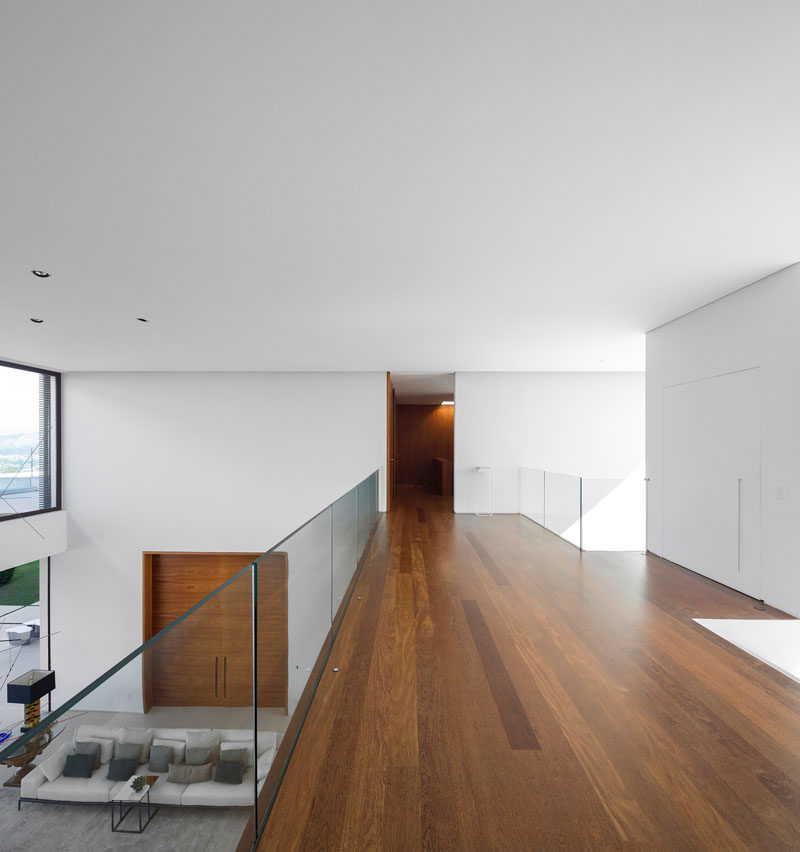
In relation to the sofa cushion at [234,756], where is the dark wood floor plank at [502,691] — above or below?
below

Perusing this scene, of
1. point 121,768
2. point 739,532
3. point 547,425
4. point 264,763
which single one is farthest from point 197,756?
point 547,425

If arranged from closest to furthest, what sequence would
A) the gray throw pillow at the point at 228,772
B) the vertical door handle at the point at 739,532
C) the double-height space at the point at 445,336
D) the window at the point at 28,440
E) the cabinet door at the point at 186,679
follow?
the cabinet door at the point at 186,679
the gray throw pillow at the point at 228,772
the double-height space at the point at 445,336
the vertical door handle at the point at 739,532
the window at the point at 28,440

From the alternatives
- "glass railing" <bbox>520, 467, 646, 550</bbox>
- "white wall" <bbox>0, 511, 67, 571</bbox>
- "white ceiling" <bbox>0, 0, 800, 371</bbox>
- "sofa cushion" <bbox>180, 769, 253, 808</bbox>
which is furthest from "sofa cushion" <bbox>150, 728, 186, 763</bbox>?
"white wall" <bbox>0, 511, 67, 571</bbox>

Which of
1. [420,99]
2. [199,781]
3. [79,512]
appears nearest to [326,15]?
[420,99]

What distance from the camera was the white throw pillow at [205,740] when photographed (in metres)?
1.33

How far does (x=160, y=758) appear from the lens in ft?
3.85

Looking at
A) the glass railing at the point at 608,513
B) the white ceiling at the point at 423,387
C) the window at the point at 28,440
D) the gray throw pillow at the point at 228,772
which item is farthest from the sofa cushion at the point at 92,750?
the window at the point at 28,440

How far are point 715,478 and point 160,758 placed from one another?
18.0ft

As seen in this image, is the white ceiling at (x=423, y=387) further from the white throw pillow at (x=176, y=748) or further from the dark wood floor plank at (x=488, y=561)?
the white throw pillow at (x=176, y=748)

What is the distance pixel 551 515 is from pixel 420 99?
22.4 feet

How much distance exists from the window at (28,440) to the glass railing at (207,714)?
9.48 meters

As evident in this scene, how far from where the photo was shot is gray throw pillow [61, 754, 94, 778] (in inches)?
36.3

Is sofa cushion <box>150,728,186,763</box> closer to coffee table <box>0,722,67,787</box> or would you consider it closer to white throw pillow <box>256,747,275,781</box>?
coffee table <box>0,722,67,787</box>

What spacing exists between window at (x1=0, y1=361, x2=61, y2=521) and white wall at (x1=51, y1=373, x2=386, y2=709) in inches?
9.3
